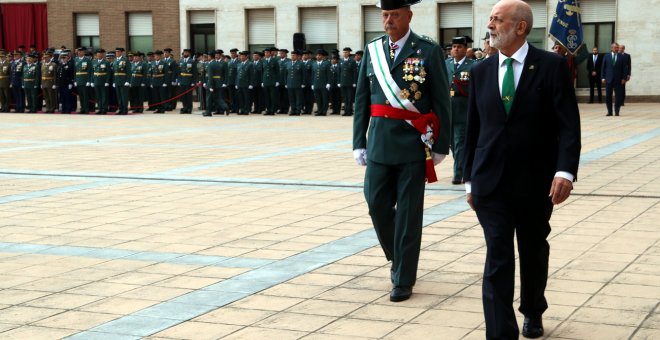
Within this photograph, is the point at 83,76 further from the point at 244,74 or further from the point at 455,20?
the point at 455,20

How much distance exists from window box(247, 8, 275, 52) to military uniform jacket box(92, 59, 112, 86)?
8297mm

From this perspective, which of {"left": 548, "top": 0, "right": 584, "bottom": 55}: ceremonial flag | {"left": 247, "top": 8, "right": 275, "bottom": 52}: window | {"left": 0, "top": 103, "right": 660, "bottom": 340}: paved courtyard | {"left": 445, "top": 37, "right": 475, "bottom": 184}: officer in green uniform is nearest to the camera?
{"left": 0, "top": 103, "right": 660, "bottom": 340}: paved courtyard

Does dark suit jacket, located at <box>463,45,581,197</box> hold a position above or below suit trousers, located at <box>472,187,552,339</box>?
above

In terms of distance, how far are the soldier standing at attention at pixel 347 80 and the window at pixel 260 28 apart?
9.12m

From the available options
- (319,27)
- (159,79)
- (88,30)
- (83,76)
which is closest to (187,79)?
(159,79)

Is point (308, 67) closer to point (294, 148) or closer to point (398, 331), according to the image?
point (294, 148)

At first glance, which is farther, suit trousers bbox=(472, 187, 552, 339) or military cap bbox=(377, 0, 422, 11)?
military cap bbox=(377, 0, 422, 11)

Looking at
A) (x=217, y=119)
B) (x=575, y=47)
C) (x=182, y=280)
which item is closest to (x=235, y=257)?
(x=182, y=280)

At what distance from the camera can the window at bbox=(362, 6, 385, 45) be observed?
3688cm

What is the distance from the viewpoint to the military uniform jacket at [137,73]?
32250 mm

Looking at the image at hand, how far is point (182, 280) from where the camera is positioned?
7.63 m

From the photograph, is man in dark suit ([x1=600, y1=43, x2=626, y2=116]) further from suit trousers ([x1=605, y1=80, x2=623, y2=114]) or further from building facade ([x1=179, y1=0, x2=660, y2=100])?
building facade ([x1=179, y1=0, x2=660, y2=100])

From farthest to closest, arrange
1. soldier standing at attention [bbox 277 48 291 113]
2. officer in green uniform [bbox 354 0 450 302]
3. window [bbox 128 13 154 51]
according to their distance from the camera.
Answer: window [bbox 128 13 154 51] < soldier standing at attention [bbox 277 48 291 113] < officer in green uniform [bbox 354 0 450 302]

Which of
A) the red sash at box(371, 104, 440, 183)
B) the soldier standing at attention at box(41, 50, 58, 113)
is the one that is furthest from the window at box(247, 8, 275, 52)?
the red sash at box(371, 104, 440, 183)
